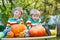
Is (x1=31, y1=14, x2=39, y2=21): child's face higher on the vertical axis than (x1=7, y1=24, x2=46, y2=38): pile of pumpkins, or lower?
higher

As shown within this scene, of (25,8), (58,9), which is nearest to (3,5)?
(25,8)

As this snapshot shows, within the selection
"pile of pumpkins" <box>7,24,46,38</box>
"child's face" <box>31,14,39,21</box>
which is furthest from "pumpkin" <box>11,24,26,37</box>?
"child's face" <box>31,14,39,21</box>

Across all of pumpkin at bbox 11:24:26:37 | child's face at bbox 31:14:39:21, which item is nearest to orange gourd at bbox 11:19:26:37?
pumpkin at bbox 11:24:26:37

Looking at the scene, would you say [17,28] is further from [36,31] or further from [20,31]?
[36,31]

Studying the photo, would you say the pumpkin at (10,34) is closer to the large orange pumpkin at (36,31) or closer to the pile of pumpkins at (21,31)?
the pile of pumpkins at (21,31)

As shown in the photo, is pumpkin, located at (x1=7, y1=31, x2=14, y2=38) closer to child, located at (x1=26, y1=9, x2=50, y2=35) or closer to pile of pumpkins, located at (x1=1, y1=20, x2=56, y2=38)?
pile of pumpkins, located at (x1=1, y1=20, x2=56, y2=38)

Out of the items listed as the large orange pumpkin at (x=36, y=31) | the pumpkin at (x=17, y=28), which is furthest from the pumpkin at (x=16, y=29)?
the large orange pumpkin at (x=36, y=31)

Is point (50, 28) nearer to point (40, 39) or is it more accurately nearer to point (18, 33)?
point (40, 39)

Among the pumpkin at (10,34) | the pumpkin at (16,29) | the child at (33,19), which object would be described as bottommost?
the pumpkin at (10,34)

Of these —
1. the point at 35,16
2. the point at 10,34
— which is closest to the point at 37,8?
the point at 35,16

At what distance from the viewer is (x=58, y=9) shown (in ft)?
5.22

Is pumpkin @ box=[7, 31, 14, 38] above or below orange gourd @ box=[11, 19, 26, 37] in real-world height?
below

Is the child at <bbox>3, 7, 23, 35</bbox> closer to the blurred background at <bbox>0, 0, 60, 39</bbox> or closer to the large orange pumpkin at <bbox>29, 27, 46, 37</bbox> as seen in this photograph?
the blurred background at <bbox>0, 0, 60, 39</bbox>

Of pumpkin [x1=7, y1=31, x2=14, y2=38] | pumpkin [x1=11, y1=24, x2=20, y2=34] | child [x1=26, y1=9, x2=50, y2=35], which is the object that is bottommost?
pumpkin [x1=7, y1=31, x2=14, y2=38]
